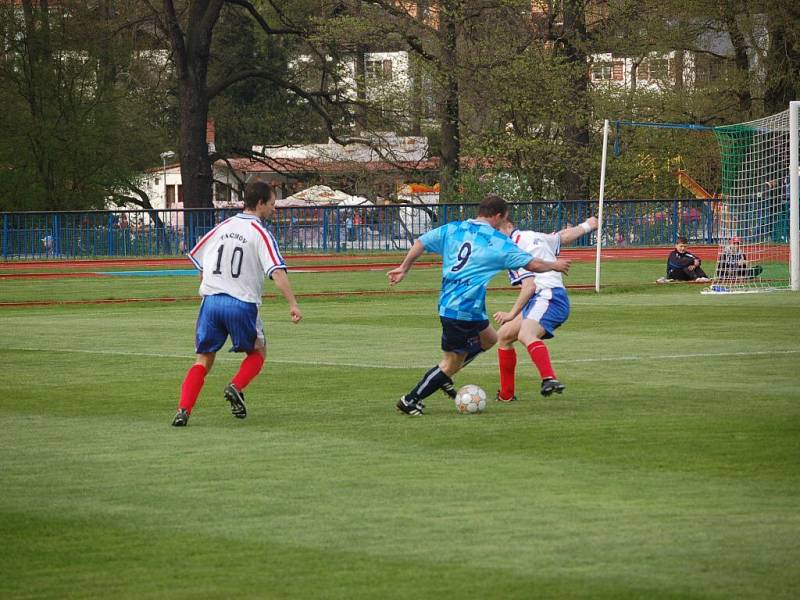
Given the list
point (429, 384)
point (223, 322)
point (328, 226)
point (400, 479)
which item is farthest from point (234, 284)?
point (328, 226)

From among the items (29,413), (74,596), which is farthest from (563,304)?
(74,596)

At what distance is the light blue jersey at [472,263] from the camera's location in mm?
11516

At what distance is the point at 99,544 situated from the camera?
287 inches

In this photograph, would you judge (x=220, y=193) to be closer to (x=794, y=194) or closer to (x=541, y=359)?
(x=794, y=194)

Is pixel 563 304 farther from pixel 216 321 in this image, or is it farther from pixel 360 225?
pixel 360 225

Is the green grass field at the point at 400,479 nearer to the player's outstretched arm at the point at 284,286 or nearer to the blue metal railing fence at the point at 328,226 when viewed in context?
the player's outstretched arm at the point at 284,286

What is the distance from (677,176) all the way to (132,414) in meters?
43.6

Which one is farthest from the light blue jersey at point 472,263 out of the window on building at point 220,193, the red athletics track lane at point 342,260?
the window on building at point 220,193

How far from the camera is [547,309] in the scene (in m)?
12.8

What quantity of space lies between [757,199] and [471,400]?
2117 centimetres

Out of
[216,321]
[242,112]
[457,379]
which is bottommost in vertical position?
[457,379]

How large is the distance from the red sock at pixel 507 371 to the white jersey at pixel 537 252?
2.11ft

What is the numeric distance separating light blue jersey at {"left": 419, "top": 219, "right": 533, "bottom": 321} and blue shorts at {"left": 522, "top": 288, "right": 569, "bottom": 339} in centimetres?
122

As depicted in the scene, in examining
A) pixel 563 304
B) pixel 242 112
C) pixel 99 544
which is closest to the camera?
pixel 99 544
